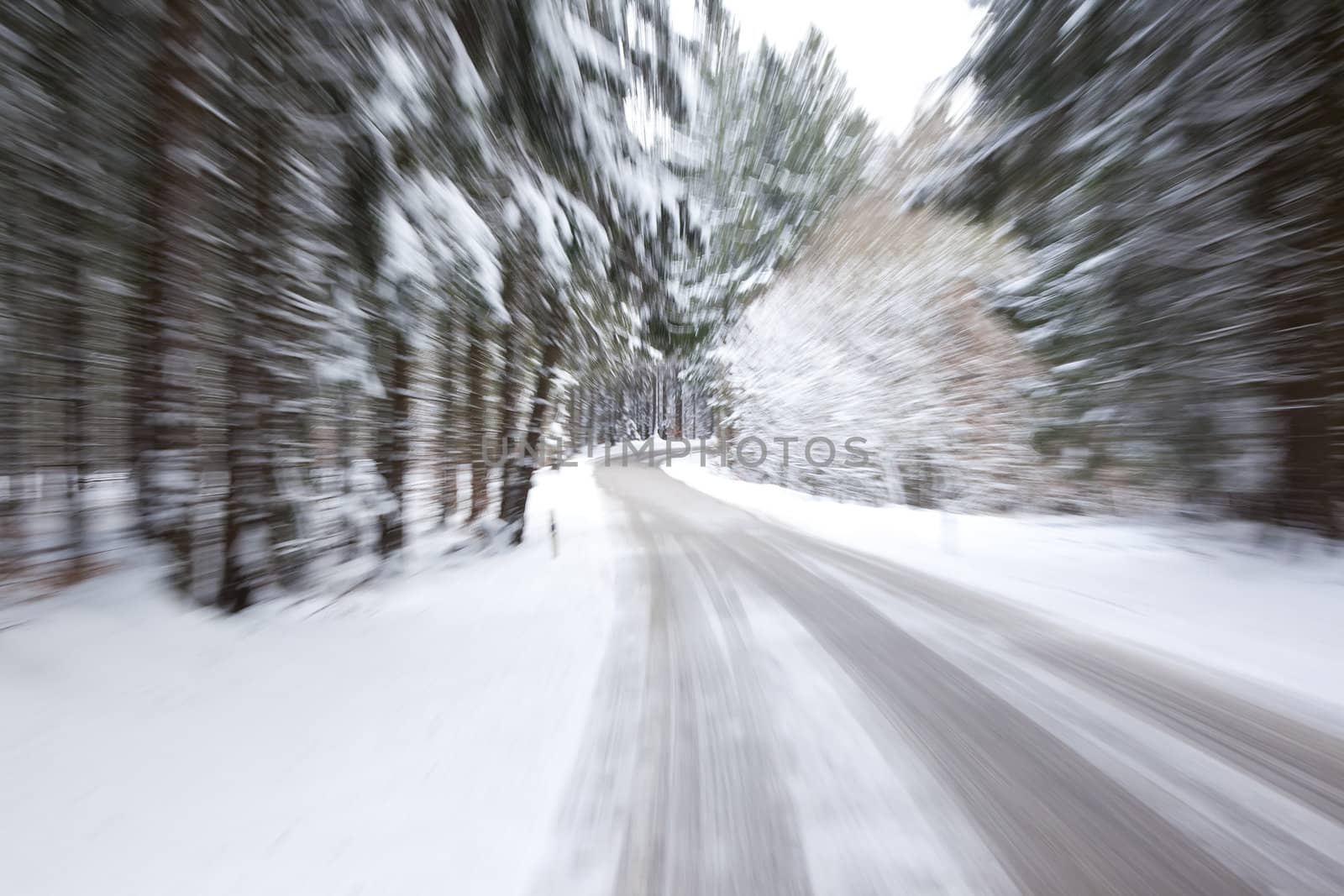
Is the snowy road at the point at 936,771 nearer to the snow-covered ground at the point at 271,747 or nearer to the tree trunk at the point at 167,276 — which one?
the snow-covered ground at the point at 271,747

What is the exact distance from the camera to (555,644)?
11.2 feet

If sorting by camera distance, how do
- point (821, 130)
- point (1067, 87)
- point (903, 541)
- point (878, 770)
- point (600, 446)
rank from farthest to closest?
point (600, 446) → point (821, 130) → point (903, 541) → point (1067, 87) → point (878, 770)

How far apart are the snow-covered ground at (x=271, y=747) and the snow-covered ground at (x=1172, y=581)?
12.1 feet

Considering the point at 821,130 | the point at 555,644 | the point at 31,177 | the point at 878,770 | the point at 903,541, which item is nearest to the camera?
the point at 878,770

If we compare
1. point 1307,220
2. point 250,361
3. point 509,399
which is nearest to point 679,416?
point 509,399

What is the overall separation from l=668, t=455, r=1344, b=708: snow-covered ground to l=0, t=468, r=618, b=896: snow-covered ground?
12.1 ft

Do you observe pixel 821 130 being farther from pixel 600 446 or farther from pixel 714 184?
pixel 600 446

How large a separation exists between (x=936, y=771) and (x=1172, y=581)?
4072 mm

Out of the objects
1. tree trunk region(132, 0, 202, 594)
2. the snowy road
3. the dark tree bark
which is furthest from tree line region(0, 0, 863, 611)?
the dark tree bark

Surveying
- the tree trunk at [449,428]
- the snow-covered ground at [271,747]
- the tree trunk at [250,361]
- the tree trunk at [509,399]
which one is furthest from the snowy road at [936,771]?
the tree trunk at [509,399]

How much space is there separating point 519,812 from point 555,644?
5.42ft

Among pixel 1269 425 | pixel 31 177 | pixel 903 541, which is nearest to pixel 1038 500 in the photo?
pixel 903 541

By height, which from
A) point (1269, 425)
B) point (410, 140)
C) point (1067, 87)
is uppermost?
point (1067, 87)

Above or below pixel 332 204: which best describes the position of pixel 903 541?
below
